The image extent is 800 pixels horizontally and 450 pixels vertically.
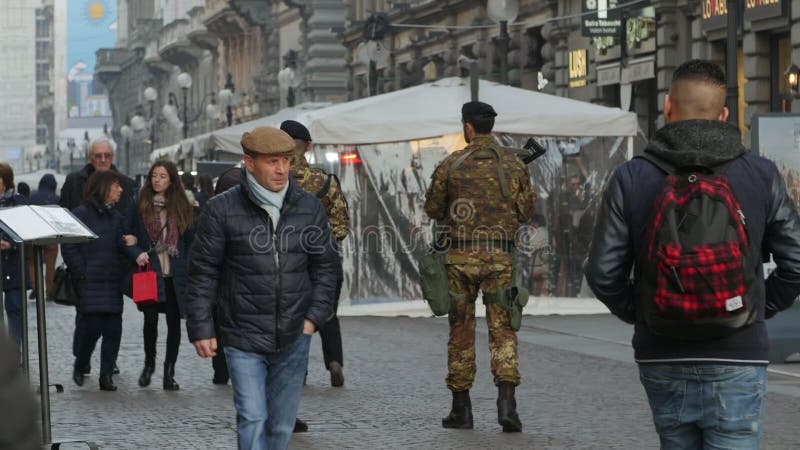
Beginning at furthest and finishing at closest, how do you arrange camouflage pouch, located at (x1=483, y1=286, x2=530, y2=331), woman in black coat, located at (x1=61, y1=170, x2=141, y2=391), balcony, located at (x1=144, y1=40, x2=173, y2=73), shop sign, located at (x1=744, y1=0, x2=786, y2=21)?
balcony, located at (x1=144, y1=40, x2=173, y2=73) → shop sign, located at (x1=744, y1=0, x2=786, y2=21) → woman in black coat, located at (x1=61, y1=170, x2=141, y2=391) → camouflage pouch, located at (x1=483, y1=286, x2=530, y2=331)

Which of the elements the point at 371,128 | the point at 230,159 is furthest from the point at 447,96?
the point at 230,159

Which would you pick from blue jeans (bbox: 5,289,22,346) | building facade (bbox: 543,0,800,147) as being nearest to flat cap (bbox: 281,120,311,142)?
blue jeans (bbox: 5,289,22,346)

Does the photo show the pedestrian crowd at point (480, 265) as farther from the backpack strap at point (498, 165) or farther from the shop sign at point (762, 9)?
the shop sign at point (762, 9)

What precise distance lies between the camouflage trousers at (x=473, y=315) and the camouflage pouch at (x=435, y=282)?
0.21ft

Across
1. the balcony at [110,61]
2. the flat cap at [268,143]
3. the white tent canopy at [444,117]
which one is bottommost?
the flat cap at [268,143]

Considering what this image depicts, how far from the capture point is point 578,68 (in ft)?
122

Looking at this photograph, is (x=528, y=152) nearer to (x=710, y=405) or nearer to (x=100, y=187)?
(x=100, y=187)

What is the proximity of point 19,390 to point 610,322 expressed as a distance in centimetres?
1673

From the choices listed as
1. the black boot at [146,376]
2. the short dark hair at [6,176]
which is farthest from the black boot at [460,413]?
the short dark hair at [6,176]

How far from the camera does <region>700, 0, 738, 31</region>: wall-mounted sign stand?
2912 cm

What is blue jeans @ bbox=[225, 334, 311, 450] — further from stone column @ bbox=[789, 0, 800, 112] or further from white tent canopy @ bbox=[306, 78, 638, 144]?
stone column @ bbox=[789, 0, 800, 112]

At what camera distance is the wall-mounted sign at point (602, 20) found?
34.0 metres

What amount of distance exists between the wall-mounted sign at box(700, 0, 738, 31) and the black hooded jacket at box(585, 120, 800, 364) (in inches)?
961

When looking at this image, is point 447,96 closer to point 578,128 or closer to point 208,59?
point 578,128
